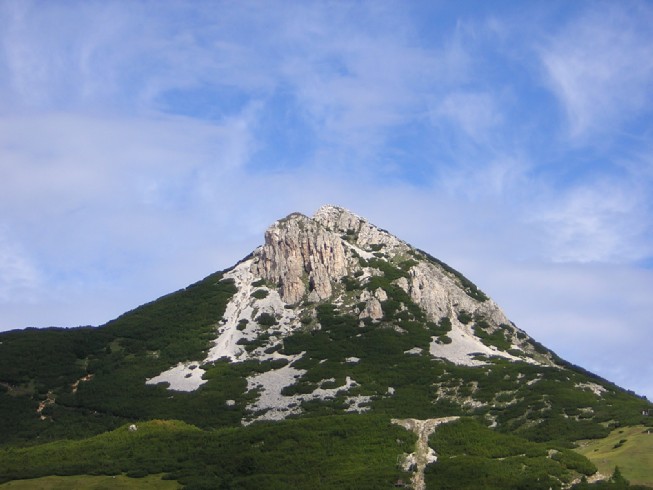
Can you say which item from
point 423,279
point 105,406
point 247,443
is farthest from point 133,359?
point 247,443

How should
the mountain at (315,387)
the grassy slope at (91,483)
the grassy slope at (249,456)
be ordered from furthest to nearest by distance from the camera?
the mountain at (315,387) < the grassy slope at (249,456) < the grassy slope at (91,483)

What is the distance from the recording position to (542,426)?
4154 inches

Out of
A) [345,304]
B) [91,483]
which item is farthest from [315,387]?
[91,483]

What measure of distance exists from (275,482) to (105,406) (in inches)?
2478

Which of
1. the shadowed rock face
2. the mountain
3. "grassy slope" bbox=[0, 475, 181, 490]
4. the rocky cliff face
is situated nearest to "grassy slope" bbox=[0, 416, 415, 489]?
the mountain

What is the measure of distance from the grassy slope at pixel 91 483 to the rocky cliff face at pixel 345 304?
58.2 meters

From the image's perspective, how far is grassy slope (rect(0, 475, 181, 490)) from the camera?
7600 cm

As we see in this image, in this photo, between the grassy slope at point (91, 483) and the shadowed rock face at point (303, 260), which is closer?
the grassy slope at point (91, 483)

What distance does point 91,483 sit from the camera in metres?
77.6

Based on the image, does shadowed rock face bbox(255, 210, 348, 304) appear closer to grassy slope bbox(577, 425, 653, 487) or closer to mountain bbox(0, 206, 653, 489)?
mountain bbox(0, 206, 653, 489)

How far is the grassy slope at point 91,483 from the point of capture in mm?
76000

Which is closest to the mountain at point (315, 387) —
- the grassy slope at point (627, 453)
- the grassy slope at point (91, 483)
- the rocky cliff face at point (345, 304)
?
the rocky cliff face at point (345, 304)

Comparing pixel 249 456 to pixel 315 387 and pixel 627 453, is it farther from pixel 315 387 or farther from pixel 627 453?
pixel 315 387

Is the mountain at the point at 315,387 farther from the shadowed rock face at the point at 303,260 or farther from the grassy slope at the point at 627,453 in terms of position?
the grassy slope at the point at 627,453
